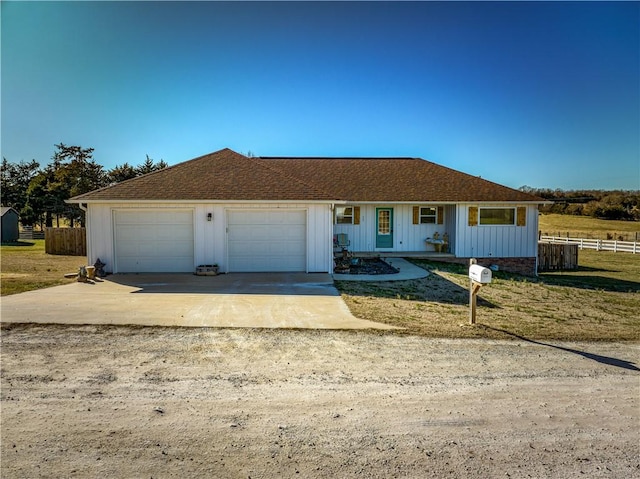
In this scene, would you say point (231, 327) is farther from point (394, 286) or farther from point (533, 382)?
point (394, 286)

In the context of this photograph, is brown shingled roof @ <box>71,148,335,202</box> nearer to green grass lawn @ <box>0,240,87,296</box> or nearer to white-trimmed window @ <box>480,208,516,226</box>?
green grass lawn @ <box>0,240,87,296</box>

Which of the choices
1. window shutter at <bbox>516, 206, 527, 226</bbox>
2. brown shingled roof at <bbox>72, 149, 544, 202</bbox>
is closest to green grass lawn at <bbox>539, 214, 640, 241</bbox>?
window shutter at <bbox>516, 206, 527, 226</bbox>

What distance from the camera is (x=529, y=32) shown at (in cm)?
1370

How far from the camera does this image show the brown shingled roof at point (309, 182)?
12.5 metres

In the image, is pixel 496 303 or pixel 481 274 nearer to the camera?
pixel 481 274

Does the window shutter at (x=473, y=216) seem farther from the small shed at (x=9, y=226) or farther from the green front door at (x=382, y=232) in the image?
the small shed at (x=9, y=226)

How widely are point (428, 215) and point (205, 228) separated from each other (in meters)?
10.3

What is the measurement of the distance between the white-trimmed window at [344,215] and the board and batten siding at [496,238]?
185 inches

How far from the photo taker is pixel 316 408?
150 inches

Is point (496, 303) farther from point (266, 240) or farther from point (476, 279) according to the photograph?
point (266, 240)

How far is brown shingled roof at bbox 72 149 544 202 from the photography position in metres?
12.5

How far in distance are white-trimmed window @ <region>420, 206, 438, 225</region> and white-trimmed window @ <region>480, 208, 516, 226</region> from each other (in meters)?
2.04

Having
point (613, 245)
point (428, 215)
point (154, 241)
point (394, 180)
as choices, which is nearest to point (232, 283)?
point (154, 241)

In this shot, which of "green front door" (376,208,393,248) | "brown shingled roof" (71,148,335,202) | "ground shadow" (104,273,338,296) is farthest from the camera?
"green front door" (376,208,393,248)
